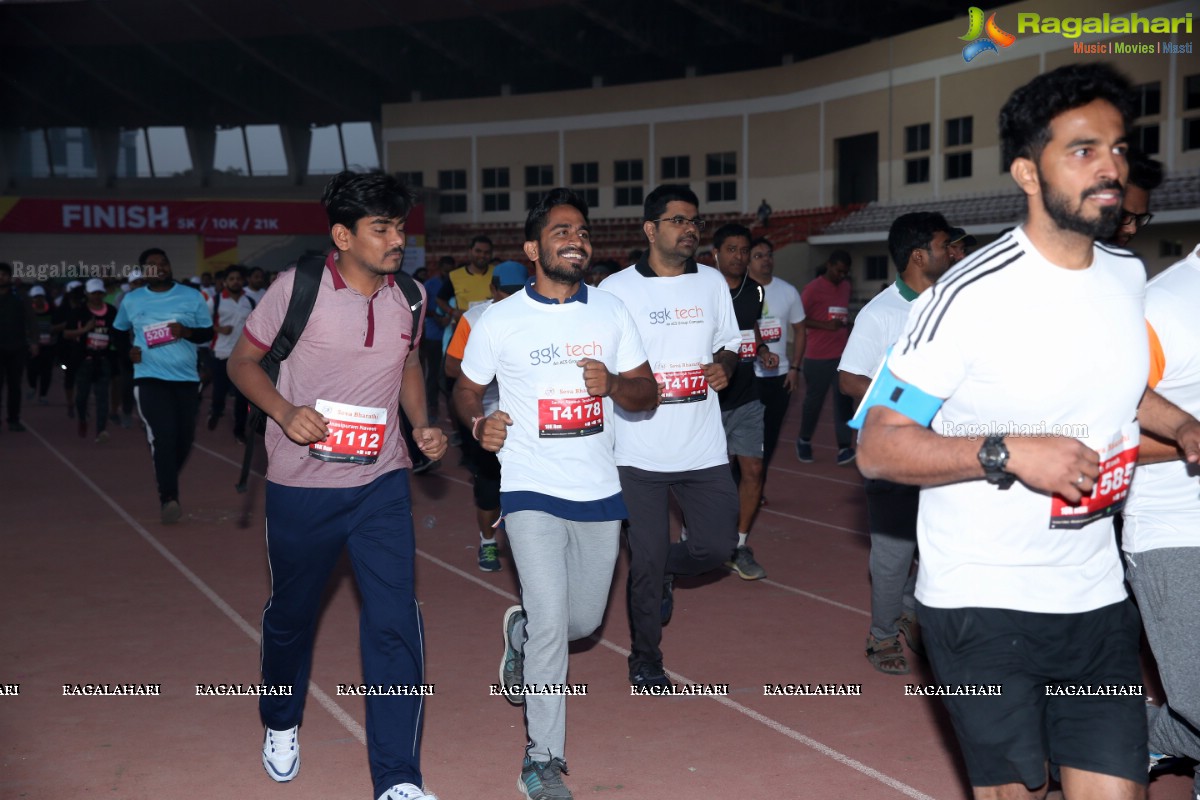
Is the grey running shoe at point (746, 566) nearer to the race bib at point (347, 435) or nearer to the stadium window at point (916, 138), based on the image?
the race bib at point (347, 435)

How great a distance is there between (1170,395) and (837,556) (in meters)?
4.84

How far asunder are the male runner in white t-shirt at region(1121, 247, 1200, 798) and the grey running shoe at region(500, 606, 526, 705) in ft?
7.76

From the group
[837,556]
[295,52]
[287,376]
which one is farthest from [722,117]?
[287,376]

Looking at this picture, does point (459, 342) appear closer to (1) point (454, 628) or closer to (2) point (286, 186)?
(1) point (454, 628)

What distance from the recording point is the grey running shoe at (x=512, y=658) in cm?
503

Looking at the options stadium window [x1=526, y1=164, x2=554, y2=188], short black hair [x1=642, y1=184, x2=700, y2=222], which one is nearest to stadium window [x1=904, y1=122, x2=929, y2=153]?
stadium window [x1=526, y1=164, x2=554, y2=188]

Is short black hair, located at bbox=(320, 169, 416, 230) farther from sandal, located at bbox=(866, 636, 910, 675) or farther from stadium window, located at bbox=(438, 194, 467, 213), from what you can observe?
stadium window, located at bbox=(438, 194, 467, 213)

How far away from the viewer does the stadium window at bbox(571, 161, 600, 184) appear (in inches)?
1668

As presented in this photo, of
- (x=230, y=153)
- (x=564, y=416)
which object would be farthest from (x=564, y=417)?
(x=230, y=153)

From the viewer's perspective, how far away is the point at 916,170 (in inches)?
1377

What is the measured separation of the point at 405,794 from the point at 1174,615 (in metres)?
2.34

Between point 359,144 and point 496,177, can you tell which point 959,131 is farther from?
point 359,144

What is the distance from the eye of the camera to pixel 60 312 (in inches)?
735

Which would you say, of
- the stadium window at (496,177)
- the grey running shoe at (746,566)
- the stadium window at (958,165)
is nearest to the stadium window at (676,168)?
the stadium window at (496,177)
